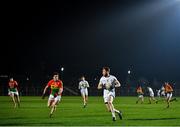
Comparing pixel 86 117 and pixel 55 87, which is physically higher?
pixel 55 87

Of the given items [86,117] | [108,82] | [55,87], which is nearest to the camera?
[108,82]

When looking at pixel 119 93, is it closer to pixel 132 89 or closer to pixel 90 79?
pixel 132 89

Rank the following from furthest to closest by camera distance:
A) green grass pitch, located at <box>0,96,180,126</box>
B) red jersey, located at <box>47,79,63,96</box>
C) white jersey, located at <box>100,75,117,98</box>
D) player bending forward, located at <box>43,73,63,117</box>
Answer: red jersey, located at <box>47,79,63,96</box>, player bending forward, located at <box>43,73,63,117</box>, white jersey, located at <box>100,75,117,98</box>, green grass pitch, located at <box>0,96,180,126</box>

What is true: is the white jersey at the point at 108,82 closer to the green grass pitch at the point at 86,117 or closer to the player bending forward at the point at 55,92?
the green grass pitch at the point at 86,117

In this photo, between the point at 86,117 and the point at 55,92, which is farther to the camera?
the point at 55,92

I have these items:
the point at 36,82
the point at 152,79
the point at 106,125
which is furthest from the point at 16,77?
the point at 106,125

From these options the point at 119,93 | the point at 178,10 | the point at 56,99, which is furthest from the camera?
the point at 119,93

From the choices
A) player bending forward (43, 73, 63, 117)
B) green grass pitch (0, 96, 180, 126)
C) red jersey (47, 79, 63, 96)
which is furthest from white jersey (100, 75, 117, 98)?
red jersey (47, 79, 63, 96)

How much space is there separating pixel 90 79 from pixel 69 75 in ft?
30.3

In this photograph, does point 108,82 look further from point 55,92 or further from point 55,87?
point 55,87

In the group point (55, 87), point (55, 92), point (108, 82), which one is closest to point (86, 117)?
point (108, 82)

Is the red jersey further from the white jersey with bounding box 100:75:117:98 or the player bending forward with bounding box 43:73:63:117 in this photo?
the white jersey with bounding box 100:75:117:98

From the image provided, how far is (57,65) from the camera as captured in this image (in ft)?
331

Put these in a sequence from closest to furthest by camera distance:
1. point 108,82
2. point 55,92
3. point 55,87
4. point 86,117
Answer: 1. point 108,82
2. point 86,117
3. point 55,92
4. point 55,87
